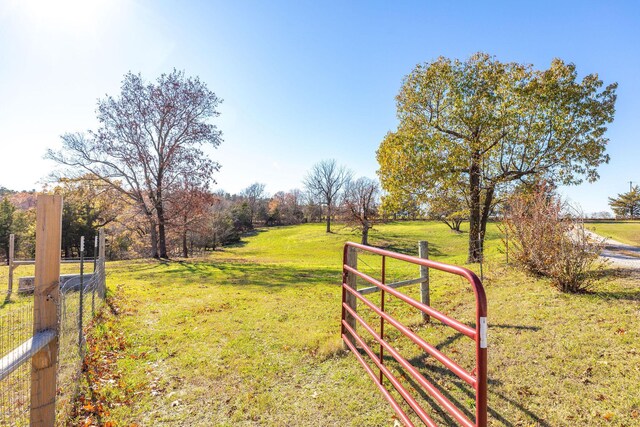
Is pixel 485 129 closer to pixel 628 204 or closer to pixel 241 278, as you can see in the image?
pixel 241 278

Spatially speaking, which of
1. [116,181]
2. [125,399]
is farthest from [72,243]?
[125,399]

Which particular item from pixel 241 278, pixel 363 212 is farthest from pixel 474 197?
pixel 363 212

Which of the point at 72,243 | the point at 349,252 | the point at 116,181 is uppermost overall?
the point at 116,181

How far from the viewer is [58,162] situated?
18.9m

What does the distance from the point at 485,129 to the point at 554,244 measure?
7640mm

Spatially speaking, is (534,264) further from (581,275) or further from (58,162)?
(58,162)

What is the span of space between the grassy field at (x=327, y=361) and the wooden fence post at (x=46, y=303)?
870mm

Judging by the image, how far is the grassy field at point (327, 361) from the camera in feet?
11.8

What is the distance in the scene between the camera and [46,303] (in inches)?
114

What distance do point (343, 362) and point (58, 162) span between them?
21.5 meters

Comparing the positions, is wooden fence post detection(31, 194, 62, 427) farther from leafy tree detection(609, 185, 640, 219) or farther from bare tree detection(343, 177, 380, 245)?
leafy tree detection(609, 185, 640, 219)

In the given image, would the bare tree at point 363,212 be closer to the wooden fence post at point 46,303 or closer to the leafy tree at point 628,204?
the wooden fence post at point 46,303

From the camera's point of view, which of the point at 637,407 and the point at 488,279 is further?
the point at 488,279

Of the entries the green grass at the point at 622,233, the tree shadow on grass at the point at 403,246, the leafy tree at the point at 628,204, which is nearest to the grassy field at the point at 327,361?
the green grass at the point at 622,233
